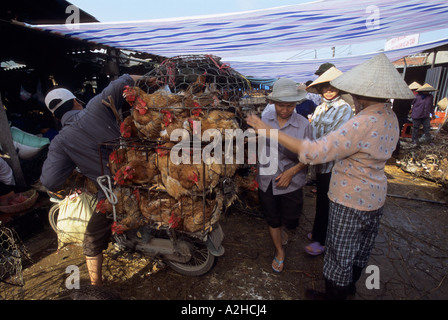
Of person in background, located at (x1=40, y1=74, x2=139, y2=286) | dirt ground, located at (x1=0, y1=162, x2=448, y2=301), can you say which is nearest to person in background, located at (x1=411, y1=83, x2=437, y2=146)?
dirt ground, located at (x1=0, y1=162, x2=448, y2=301)

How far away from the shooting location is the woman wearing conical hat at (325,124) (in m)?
2.79

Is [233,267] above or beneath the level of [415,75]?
beneath

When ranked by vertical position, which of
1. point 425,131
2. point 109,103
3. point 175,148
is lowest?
point 425,131

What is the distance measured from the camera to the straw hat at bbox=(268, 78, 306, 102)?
2.47 metres

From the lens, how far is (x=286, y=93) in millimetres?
2514

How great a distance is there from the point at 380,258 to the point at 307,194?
2291 mm

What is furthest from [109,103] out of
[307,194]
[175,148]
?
[307,194]

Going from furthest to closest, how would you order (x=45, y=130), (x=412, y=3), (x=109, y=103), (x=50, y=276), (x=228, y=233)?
(x=45, y=130) → (x=228, y=233) → (x=50, y=276) → (x=412, y=3) → (x=109, y=103)

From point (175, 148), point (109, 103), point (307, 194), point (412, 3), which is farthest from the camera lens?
point (307, 194)

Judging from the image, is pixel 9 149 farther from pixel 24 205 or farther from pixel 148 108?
pixel 148 108

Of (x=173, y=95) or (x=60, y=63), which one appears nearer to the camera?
(x=173, y=95)

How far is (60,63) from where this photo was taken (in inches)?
242

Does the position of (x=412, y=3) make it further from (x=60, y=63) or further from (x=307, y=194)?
(x=60, y=63)

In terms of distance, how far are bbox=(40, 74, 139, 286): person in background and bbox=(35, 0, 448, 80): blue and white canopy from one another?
5.52 ft
